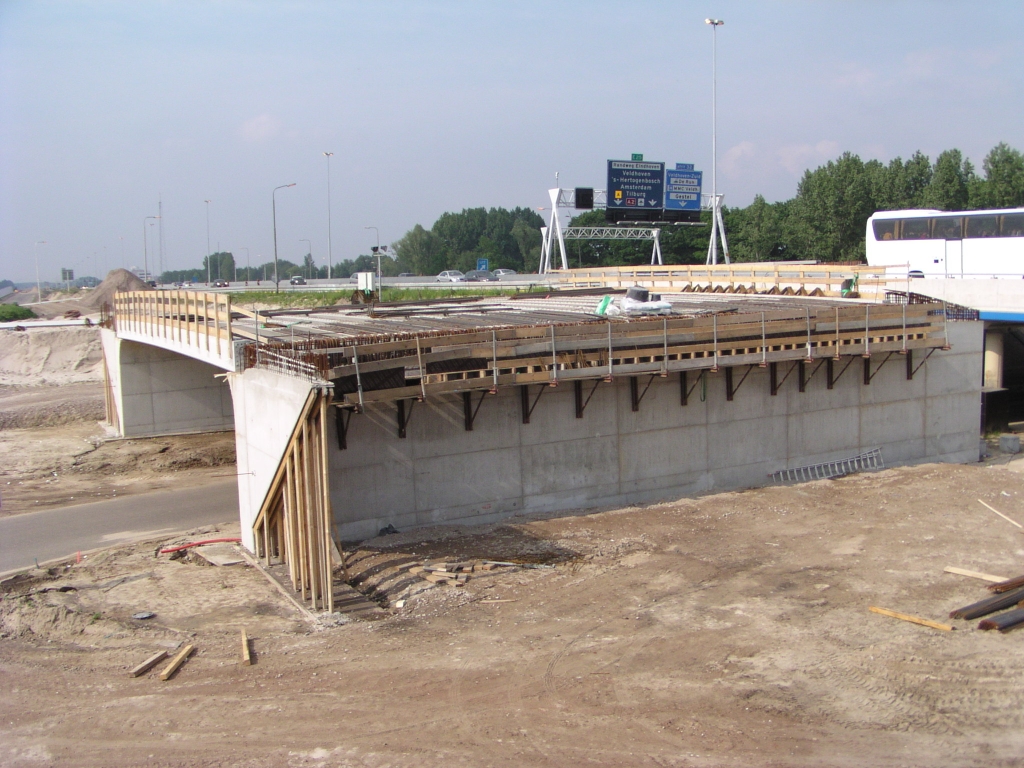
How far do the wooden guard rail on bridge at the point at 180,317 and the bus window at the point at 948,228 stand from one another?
29672 millimetres

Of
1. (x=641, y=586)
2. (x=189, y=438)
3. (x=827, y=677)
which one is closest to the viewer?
(x=827, y=677)

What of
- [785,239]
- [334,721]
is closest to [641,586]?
[334,721]

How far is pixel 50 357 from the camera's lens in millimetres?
46750

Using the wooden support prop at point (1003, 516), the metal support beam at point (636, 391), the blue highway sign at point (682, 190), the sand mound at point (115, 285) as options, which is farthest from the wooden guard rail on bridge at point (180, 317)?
the sand mound at point (115, 285)

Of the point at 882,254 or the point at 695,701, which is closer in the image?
the point at 695,701

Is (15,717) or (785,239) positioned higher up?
(785,239)

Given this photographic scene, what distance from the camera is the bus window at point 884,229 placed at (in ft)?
129

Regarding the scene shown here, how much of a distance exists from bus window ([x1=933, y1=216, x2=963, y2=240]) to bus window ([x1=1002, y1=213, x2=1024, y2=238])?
200 cm

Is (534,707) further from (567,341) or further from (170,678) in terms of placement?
(567,341)

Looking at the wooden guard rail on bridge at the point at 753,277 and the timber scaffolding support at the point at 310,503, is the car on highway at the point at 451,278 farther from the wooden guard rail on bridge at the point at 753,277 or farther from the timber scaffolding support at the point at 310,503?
the timber scaffolding support at the point at 310,503

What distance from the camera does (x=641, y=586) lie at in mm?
14352

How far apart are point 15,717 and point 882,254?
128 ft

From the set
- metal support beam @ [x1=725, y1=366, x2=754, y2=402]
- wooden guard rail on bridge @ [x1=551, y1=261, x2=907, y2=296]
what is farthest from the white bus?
metal support beam @ [x1=725, y1=366, x2=754, y2=402]

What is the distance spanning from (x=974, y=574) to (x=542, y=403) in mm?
8631
